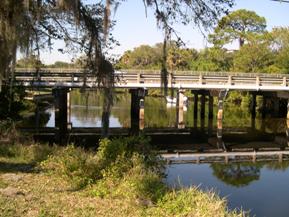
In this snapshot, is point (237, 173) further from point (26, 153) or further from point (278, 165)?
point (26, 153)

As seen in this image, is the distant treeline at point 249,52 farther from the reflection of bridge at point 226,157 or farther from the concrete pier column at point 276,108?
the reflection of bridge at point 226,157

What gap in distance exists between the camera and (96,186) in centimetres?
998

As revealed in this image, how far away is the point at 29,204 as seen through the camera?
27.2 ft

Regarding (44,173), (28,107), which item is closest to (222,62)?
(28,107)

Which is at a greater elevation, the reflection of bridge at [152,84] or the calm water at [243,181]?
the reflection of bridge at [152,84]

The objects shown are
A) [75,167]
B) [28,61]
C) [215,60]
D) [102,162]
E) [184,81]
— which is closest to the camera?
[75,167]

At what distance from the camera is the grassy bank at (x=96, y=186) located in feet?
27.2

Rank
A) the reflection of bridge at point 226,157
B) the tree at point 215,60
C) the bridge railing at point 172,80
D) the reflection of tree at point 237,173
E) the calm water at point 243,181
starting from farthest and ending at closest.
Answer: the tree at point 215,60 < the bridge railing at point 172,80 < the reflection of bridge at point 226,157 < the reflection of tree at point 237,173 < the calm water at point 243,181

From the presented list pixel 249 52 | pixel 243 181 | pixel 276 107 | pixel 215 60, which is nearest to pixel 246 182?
pixel 243 181

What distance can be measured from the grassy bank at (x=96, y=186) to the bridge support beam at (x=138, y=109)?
57.2 ft

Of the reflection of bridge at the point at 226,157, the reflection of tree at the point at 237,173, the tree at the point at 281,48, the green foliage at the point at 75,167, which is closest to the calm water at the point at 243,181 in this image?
the reflection of tree at the point at 237,173

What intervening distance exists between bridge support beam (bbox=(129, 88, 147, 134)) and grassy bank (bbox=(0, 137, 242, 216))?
17432mm

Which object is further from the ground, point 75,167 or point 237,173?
point 75,167

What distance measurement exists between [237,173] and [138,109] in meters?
17.9
